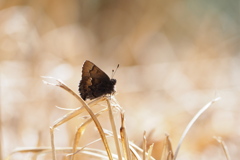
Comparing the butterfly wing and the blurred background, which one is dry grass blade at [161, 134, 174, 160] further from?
the blurred background

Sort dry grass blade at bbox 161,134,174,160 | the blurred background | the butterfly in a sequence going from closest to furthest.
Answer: dry grass blade at bbox 161,134,174,160, the butterfly, the blurred background

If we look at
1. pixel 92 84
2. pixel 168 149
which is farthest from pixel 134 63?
pixel 168 149

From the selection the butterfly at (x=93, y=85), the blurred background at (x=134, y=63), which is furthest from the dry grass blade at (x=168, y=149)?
the blurred background at (x=134, y=63)

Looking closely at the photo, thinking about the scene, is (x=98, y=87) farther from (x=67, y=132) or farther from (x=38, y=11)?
Answer: (x=38, y=11)

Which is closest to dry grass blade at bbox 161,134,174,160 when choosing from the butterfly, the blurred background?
the butterfly

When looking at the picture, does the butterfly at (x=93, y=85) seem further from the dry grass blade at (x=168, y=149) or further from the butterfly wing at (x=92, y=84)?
the dry grass blade at (x=168, y=149)

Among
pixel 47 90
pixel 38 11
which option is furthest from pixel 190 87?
pixel 38 11
